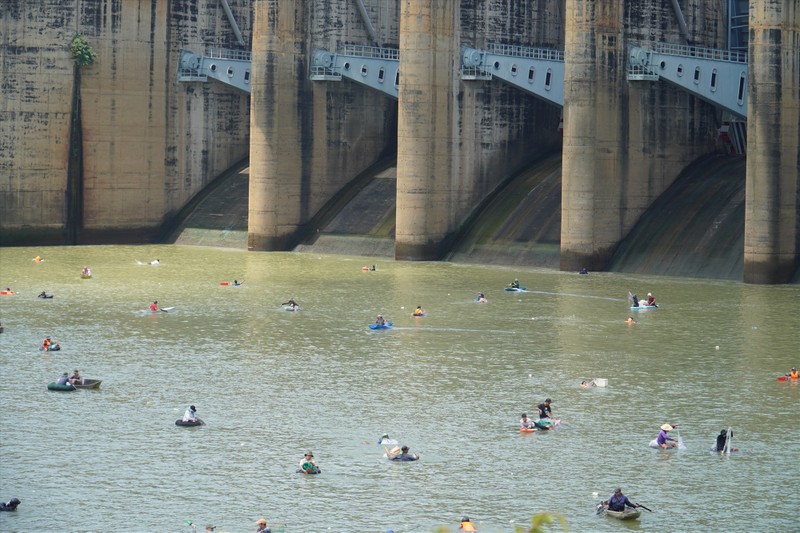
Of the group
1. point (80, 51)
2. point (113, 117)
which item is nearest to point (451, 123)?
point (113, 117)

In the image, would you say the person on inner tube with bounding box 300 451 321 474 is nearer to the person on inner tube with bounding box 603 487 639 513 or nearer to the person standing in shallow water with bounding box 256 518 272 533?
the person standing in shallow water with bounding box 256 518 272 533

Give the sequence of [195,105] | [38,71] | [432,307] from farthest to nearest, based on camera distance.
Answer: [195,105] → [38,71] → [432,307]

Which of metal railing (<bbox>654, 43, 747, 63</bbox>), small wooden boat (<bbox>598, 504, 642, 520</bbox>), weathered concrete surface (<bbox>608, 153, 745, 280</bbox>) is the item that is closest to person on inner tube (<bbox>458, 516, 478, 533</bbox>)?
small wooden boat (<bbox>598, 504, 642, 520</bbox>)

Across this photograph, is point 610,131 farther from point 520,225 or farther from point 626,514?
point 626,514

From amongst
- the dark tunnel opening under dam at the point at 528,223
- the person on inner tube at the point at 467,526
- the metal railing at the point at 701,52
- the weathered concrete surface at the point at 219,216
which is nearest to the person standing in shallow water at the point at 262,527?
the person on inner tube at the point at 467,526

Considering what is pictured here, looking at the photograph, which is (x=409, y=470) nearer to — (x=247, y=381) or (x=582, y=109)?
(x=247, y=381)

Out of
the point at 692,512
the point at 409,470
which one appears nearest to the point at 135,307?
the point at 409,470
